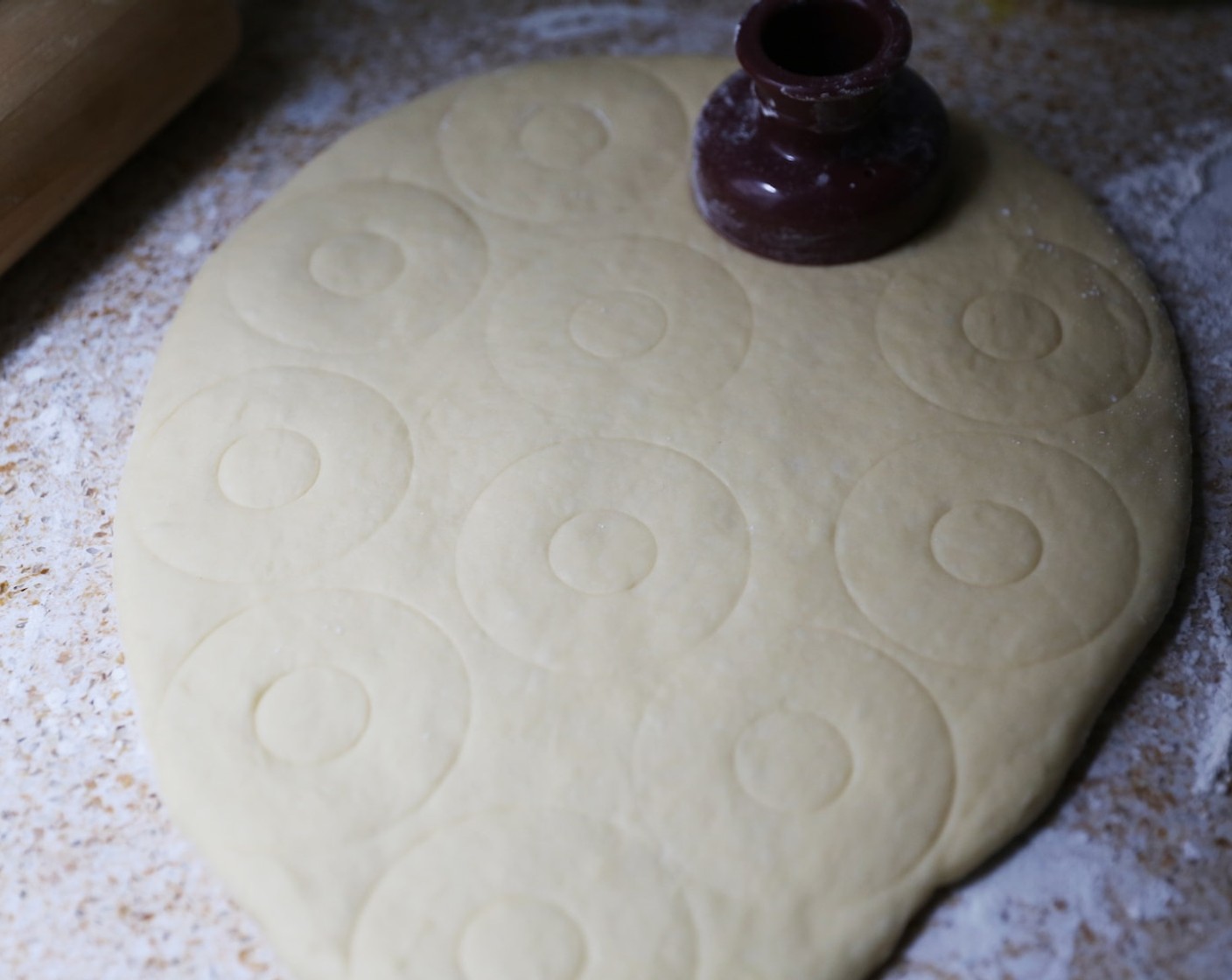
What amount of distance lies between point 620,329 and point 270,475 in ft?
1.20

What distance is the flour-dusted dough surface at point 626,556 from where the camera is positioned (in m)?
0.86

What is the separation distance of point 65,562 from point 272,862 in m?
0.43

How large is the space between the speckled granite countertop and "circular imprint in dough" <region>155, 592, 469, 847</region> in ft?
0.31

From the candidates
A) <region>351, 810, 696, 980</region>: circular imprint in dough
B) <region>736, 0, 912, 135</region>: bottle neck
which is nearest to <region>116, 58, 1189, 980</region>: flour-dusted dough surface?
<region>351, 810, 696, 980</region>: circular imprint in dough

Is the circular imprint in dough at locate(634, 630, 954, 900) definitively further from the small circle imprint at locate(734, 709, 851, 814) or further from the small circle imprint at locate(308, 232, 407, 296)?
the small circle imprint at locate(308, 232, 407, 296)

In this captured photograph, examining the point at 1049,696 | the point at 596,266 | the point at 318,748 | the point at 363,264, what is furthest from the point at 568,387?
the point at 1049,696

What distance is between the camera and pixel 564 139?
4.15 ft

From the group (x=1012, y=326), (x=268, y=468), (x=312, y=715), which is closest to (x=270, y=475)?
(x=268, y=468)

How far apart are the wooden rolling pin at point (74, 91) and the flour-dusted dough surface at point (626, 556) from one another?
8.5 inches

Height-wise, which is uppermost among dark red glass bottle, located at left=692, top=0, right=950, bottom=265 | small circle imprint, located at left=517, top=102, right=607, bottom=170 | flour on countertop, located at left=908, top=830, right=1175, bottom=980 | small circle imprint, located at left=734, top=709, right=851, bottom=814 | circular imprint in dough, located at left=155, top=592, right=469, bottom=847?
dark red glass bottle, located at left=692, top=0, right=950, bottom=265

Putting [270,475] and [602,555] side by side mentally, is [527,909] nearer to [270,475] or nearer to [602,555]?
[602,555]

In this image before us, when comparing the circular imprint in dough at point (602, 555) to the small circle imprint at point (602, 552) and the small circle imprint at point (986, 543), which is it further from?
the small circle imprint at point (986, 543)

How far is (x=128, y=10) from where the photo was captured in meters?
1.28

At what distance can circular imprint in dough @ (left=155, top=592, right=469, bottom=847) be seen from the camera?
35.2 inches
